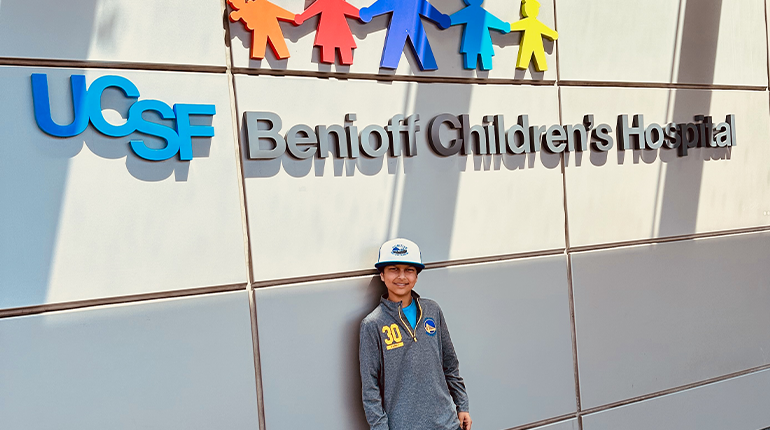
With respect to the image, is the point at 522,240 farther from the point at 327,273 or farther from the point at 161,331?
the point at 161,331

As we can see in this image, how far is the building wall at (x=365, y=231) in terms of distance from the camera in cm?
282

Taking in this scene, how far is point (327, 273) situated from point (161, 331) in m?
0.84

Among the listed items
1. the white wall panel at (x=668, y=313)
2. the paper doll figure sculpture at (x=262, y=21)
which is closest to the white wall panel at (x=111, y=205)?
the paper doll figure sculpture at (x=262, y=21)

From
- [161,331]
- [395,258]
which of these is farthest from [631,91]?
[161,331]

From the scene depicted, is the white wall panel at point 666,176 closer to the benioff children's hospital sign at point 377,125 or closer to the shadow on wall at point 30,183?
the benioff children's hospital sign at point 377,125

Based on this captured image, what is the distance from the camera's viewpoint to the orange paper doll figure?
3342 mm

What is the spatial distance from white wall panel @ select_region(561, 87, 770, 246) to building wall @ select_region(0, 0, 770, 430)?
19mm

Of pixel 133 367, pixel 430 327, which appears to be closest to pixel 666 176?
pixel 430 327

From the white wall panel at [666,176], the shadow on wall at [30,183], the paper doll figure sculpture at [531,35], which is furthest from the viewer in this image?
the white wall panel at [666,176]

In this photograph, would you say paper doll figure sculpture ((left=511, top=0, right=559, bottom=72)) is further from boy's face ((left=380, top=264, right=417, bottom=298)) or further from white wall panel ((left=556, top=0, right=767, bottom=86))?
boy's face ((left=380, top=264, right=417, bottom=298))

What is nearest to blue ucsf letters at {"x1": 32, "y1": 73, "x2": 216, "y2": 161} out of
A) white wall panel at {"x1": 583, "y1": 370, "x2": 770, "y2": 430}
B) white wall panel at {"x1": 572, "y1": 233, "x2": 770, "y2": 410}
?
white wall panel at {"x1": 572, "y1": 233, "x2": 770, "y2": 410}

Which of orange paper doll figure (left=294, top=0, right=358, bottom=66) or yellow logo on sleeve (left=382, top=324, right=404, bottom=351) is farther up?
orange paper doll figure (left=294, top=0, right=358, bottom=66)

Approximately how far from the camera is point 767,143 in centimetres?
495

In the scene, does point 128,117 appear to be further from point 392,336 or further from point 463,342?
point 463,342
